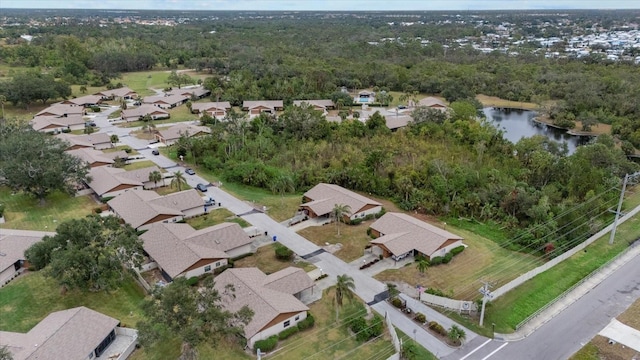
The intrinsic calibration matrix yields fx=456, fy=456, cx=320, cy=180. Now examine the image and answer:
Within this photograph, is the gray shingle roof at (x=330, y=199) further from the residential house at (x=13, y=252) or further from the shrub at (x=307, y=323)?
the residential house at (x=13, y=252)

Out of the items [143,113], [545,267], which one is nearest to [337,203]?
[545,267]

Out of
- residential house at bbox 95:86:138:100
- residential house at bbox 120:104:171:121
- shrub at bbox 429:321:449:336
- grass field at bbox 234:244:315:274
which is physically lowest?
grass field at bbox 234:244:315:274

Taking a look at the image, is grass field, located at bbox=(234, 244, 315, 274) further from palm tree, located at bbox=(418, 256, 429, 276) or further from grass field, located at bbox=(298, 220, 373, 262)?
palm tree, located at bbox=(418, 256, 429, 276)

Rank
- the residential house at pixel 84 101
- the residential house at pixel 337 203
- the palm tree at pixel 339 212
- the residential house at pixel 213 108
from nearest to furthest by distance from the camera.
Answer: the palm tree at pixel 339 212 < the residential house at pixel 337 203 < the residential house at pixel 213 108 < the residential house at pixel 84 101

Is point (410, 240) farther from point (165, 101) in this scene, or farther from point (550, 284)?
point (165, 101)

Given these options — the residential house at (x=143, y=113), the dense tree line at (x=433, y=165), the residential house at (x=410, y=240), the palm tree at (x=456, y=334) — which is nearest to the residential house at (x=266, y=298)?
the residential house at (x=410, y=240)

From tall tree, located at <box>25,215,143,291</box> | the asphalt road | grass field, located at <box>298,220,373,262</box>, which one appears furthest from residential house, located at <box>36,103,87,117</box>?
the asphalt road
